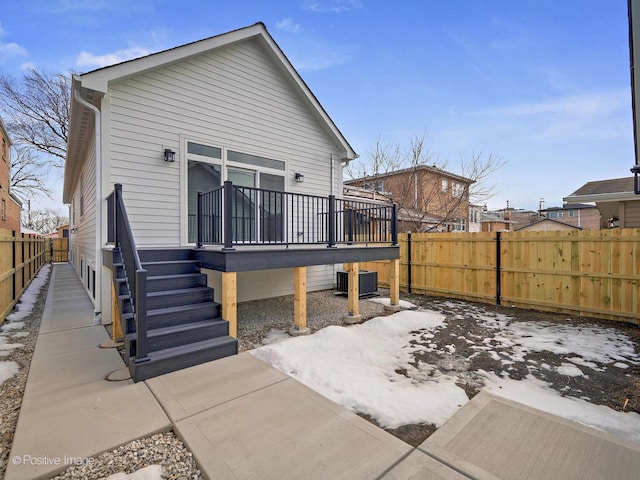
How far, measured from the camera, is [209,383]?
298 centimetres

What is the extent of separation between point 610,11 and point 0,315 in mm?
12869

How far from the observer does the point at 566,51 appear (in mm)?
8156

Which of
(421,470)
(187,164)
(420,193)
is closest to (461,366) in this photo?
(421,470)

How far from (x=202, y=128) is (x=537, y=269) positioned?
7.16 m

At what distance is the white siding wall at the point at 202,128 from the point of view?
5.15 metres

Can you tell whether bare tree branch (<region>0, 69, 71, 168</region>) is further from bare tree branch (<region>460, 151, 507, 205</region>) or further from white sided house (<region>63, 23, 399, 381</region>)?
bare tree branch (<region>460, 151, 507, 205</region>)

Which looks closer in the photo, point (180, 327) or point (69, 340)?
point (180, 327)

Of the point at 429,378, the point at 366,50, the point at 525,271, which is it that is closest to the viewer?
the point at 429,378

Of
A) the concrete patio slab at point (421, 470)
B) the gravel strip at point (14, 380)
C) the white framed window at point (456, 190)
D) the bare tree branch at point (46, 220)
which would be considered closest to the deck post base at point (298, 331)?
the concrete patio slab at point (421, 470)

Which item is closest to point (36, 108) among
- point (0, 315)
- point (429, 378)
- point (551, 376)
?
point (0, 315)

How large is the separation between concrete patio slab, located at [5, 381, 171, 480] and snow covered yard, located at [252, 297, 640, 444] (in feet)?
4.57

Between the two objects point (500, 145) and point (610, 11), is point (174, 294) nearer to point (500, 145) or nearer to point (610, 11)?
point (610, 11)

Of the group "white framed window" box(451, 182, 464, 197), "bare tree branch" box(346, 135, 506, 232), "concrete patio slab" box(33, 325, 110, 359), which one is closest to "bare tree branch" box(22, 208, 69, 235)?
"bare tree branch" box(346, 135, 506, 232)

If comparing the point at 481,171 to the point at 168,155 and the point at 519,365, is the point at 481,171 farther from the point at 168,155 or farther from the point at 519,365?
the point at 168,155
